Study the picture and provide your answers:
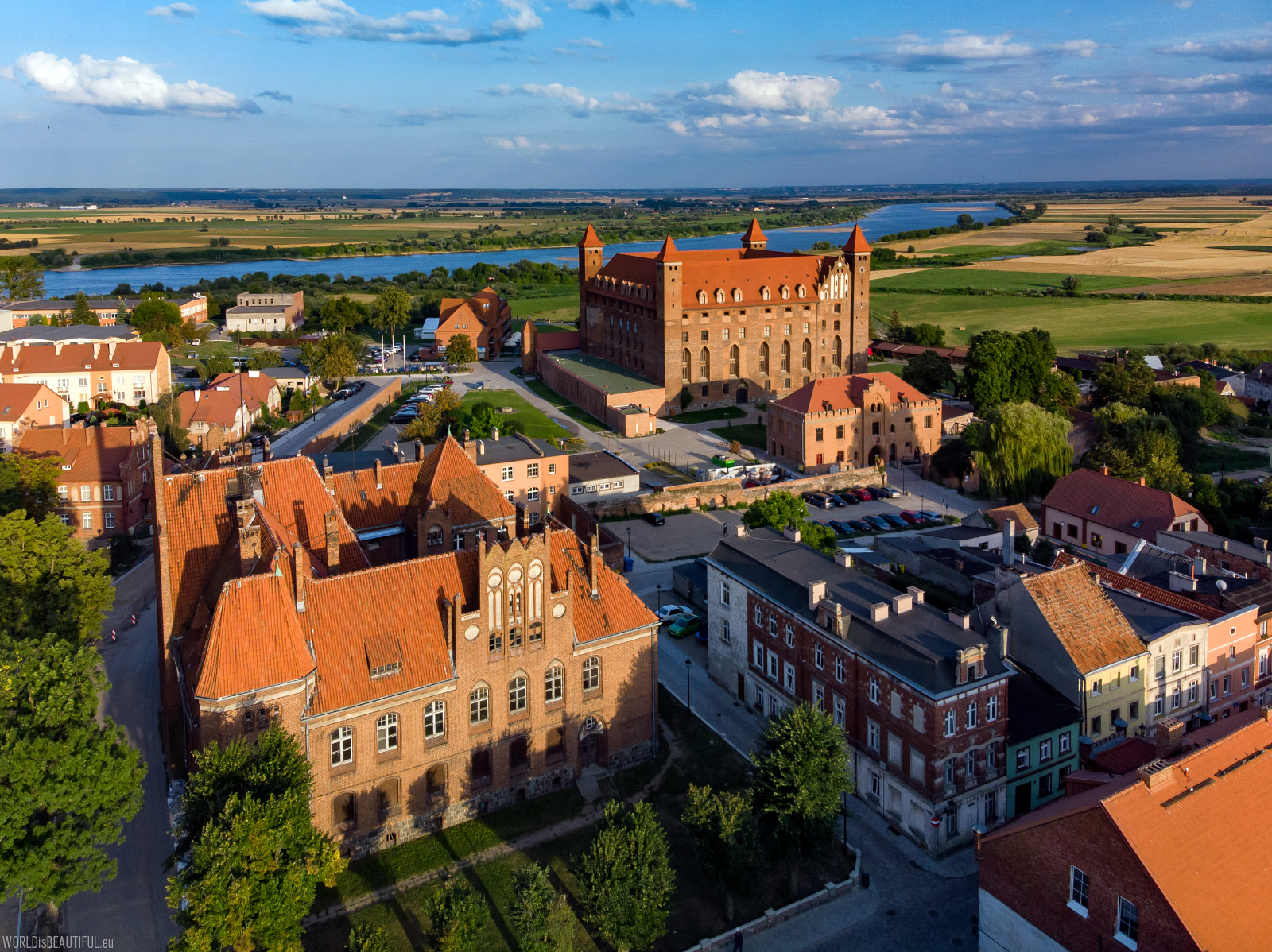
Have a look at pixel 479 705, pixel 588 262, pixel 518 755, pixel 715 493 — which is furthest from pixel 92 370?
pixel 518 755

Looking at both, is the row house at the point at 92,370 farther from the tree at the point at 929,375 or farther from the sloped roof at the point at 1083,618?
the sloped roof at the point at 1083,618

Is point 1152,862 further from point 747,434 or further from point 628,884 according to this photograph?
point 747,434

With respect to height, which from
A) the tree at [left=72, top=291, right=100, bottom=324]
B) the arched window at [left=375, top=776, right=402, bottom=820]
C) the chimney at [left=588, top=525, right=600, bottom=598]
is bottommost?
the arched window at [left=375, top=776, right=402, bottom=820]

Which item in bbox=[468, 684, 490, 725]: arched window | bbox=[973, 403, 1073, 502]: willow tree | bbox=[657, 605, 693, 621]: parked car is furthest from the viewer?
bbox=[973, 403, 1073, 502]: willow tree

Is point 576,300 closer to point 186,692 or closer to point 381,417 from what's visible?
point 381,417

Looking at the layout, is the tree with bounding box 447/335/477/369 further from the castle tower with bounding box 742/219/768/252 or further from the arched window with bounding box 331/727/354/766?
the arched window with bounding box 331/727/354/766

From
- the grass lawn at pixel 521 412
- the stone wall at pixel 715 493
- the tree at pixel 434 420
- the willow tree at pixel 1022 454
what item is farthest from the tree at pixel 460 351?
the willow tree at pixel 1022 454

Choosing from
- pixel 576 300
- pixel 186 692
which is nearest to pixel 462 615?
pixel 186 692

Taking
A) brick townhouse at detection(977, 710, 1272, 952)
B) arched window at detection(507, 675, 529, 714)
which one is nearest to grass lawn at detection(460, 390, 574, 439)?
arched window at detection(507, 675, 529, 714)
